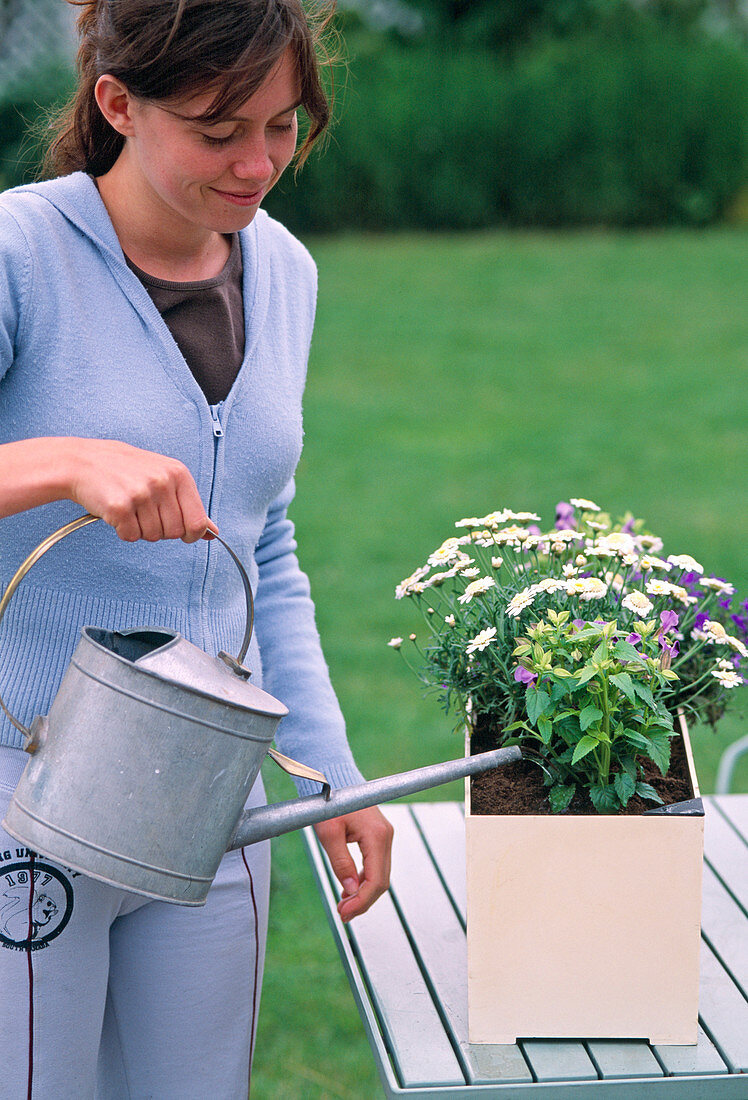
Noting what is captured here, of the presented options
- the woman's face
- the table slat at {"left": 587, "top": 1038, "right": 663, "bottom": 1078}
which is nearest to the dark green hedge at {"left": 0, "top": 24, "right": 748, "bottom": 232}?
the woman's face

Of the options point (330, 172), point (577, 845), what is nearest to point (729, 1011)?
point (577, 845)

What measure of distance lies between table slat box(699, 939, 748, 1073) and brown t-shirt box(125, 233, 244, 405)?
2.94 feet

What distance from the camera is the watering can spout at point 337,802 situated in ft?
4.62

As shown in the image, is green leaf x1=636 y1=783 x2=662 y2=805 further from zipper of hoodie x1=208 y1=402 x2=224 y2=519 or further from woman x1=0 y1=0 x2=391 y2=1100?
zipper of hoodie x1=208 y1=402 x2=224 y2=519

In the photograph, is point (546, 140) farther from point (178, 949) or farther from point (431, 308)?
point (178, 949)

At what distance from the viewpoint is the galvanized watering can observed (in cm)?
124

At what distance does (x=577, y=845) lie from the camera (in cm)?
143

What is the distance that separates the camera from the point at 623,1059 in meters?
1.46

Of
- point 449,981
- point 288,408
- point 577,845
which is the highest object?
point 288,408

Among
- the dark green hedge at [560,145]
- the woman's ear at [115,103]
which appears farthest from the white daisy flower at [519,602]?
the dark green hedge at [560,145]

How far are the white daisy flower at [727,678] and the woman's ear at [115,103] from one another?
0.92 metres

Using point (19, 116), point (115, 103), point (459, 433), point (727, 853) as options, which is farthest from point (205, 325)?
point (459, 433)

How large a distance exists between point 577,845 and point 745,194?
13.5 metres

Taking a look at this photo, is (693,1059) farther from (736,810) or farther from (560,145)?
(560,145)
